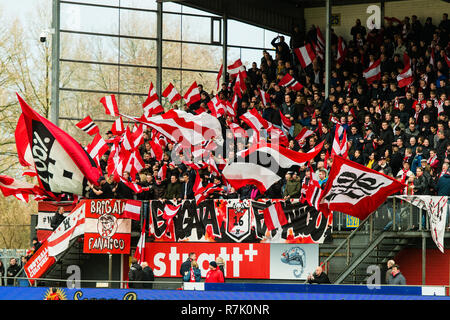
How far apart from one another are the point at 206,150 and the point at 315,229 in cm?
397

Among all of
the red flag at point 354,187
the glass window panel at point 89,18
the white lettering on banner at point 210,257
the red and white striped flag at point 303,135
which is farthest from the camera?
the glass window panel at point 89,18

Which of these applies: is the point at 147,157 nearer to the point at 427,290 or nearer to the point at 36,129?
the point at 36,129

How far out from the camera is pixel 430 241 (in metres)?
26.4

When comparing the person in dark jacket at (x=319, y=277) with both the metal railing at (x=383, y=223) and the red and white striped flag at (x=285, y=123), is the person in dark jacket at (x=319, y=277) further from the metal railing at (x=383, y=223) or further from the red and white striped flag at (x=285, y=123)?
the red and white striped flag at (x=285, y=123)

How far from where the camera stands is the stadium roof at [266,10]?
41.3 m

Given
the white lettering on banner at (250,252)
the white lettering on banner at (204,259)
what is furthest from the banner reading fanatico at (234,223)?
the white lettering on banner at (204,259)

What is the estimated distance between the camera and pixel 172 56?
4116 centimetres

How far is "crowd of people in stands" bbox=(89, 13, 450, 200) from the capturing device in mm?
27203

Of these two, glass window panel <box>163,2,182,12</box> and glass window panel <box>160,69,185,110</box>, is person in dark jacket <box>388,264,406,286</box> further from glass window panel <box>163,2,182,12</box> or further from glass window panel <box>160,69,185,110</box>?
glass window panel <box>163,2,182,12</box>

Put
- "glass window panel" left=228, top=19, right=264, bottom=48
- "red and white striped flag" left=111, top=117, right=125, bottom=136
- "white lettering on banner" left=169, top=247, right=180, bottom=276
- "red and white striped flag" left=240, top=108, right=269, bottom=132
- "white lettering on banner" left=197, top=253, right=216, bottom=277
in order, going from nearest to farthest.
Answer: "white lettering on banner" left=197, top=253, right=216, bottom=277
"white lettering on banner" left=169, top=247, right=180, bottom=276
"red and white striped flag" left=240, top=108, right=269, bottom=132
"red and white striped flag" left=111, top=117, right=125, bottom=136
"glass window panel" left=228, top=19, right=264, bottom=48

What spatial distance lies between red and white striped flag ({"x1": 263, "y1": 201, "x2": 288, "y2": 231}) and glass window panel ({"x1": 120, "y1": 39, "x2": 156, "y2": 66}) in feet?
45.9

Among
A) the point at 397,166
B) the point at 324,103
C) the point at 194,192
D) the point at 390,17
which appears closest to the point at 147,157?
the point at 194,192

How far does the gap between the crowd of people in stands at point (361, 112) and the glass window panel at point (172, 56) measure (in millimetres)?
3643

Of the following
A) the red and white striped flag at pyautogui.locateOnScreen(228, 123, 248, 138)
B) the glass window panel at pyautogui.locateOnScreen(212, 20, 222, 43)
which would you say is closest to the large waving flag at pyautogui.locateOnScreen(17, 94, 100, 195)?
the red and white striped flag at pyautogui.locateOnScreen(228, 123, 248, 138)
